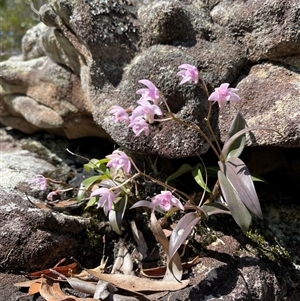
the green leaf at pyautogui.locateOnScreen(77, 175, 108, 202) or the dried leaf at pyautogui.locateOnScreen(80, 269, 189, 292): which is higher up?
the green leaf at pyautogui.locateOnScreen(77, 175, 108, 202)

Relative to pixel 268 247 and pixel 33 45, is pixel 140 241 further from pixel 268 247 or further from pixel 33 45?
pixel 33 45

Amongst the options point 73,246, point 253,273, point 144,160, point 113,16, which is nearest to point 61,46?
point 113,16

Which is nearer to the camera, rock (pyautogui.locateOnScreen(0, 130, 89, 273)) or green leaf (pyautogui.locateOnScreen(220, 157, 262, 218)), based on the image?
green leaf (pyautogui.locateOnScreen(220, 157, 262, 218))

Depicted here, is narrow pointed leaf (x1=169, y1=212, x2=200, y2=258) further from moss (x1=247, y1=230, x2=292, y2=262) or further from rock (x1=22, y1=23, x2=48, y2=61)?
rock (x1=22, y1=23, x2=48, y2=61)

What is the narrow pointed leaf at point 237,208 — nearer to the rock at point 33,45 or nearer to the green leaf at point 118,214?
the green leaf at point 118,214

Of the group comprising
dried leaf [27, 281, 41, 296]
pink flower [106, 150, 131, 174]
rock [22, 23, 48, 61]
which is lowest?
dried leaf [27, 281, 41, 296]

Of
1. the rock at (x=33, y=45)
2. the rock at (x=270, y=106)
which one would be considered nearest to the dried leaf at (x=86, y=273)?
the rock at (x=270, y=106)

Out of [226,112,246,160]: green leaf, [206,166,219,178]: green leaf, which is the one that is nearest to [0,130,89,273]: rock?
[206,166,219,178]: green leaf

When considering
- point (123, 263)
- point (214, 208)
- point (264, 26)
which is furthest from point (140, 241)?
point (264, 26)
